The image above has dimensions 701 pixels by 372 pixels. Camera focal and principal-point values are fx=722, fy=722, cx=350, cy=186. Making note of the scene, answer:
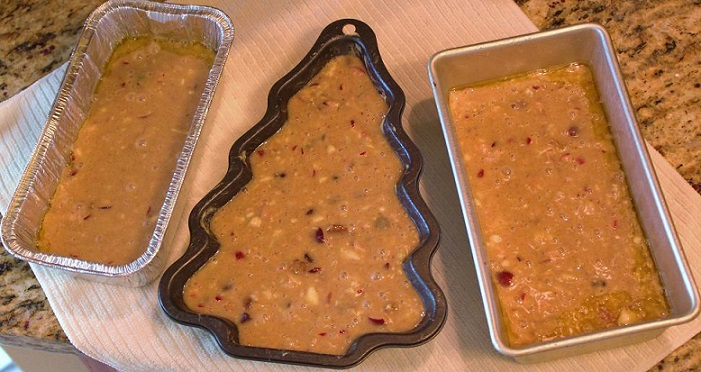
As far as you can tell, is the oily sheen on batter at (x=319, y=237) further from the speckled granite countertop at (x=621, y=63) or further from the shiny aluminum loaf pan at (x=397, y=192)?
the speckled granite countertop at (x=621, y=63)

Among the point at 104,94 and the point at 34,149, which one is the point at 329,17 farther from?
the point at 34,149

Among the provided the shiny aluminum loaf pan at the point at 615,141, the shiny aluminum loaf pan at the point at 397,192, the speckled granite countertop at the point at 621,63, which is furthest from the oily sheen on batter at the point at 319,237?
the speckled granite countertop at the point at 621,63

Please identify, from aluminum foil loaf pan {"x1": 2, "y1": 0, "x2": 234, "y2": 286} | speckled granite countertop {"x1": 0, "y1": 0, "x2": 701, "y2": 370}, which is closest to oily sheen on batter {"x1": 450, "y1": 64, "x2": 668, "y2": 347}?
speckled granite countertop {"x1": 0, "y1": 0, "x2": 701, "y2": 370}

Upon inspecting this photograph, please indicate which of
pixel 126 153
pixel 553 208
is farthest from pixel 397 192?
pixel 126 153

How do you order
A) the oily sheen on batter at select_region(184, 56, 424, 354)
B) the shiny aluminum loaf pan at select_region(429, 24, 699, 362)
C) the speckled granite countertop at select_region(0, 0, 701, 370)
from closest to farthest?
1. the shiny aluminum loaf pan at select_region(429, 24, 699, 362)
2. the oily sheen on batter at select_region(184, 56, 424, 354)
3. the speckled granite countertop at select_region(0, 0, 701, 370)

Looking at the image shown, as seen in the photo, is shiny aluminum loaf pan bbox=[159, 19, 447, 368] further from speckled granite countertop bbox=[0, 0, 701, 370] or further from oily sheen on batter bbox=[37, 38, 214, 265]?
speckled granite countertop bbox=[0, 0, 701, 370]
